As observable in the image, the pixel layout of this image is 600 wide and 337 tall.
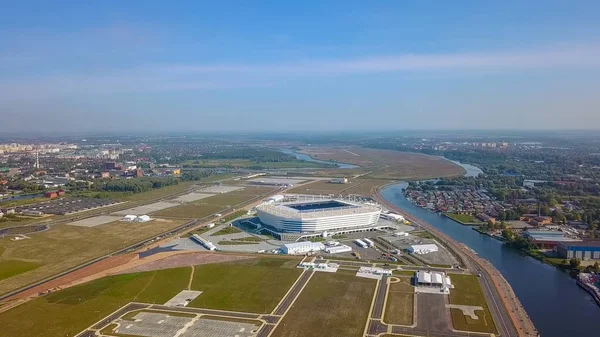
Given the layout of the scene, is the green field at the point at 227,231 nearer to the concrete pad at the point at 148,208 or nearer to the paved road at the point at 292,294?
the paved road at the point at 292,294

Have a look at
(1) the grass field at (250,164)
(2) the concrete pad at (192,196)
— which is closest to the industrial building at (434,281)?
(2) the concrete pad at (192,196)

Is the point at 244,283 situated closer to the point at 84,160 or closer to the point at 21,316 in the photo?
the point at 21,316

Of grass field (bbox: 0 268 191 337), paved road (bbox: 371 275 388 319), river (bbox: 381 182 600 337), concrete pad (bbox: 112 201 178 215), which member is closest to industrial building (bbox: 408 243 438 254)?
river (bbox: 381 182 600 337)

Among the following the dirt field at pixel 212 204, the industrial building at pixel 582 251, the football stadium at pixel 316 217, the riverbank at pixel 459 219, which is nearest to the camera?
the industrial building at pixel 582 251

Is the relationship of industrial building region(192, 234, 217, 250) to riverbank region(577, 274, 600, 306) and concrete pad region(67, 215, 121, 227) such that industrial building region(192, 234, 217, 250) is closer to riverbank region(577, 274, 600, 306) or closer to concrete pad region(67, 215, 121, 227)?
concrete pad region(67, 215, 121, 227)

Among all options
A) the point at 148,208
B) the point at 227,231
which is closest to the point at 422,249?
the point at 227,231

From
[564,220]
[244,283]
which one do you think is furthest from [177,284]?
Answer: [564,220]
